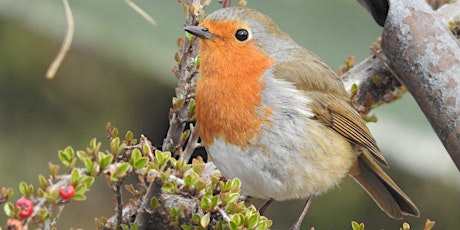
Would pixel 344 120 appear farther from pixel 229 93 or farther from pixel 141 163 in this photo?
pixel 141 163

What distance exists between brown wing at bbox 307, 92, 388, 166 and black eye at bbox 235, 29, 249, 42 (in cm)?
27

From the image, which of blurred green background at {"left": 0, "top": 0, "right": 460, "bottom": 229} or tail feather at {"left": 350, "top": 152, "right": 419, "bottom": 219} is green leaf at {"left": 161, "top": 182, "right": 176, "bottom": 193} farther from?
blurred green background at {"left": 0, "top": 0, "right": 460, "bottom": 229}

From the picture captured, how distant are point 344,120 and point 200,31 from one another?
2.17 ft

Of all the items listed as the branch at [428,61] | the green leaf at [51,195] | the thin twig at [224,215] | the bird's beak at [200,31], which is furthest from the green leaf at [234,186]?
the branch at [428,61]

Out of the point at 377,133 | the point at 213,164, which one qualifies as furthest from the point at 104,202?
the point at 213,164

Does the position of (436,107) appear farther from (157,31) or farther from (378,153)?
(157,31)

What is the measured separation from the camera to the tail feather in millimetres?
2738

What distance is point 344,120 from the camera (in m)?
2.74

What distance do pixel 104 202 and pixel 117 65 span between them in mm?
700

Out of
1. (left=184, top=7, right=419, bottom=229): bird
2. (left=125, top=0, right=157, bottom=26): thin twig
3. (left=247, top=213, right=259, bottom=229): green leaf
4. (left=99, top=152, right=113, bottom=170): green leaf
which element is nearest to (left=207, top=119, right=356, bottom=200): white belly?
(left=184, top=7, right=419, bottom=229): bird

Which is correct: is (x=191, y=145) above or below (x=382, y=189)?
above

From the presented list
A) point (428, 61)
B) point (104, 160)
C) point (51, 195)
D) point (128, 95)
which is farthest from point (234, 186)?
point (128, 95)

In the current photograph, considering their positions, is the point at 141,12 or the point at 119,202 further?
the point at 141,12

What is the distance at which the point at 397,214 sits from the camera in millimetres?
2762
